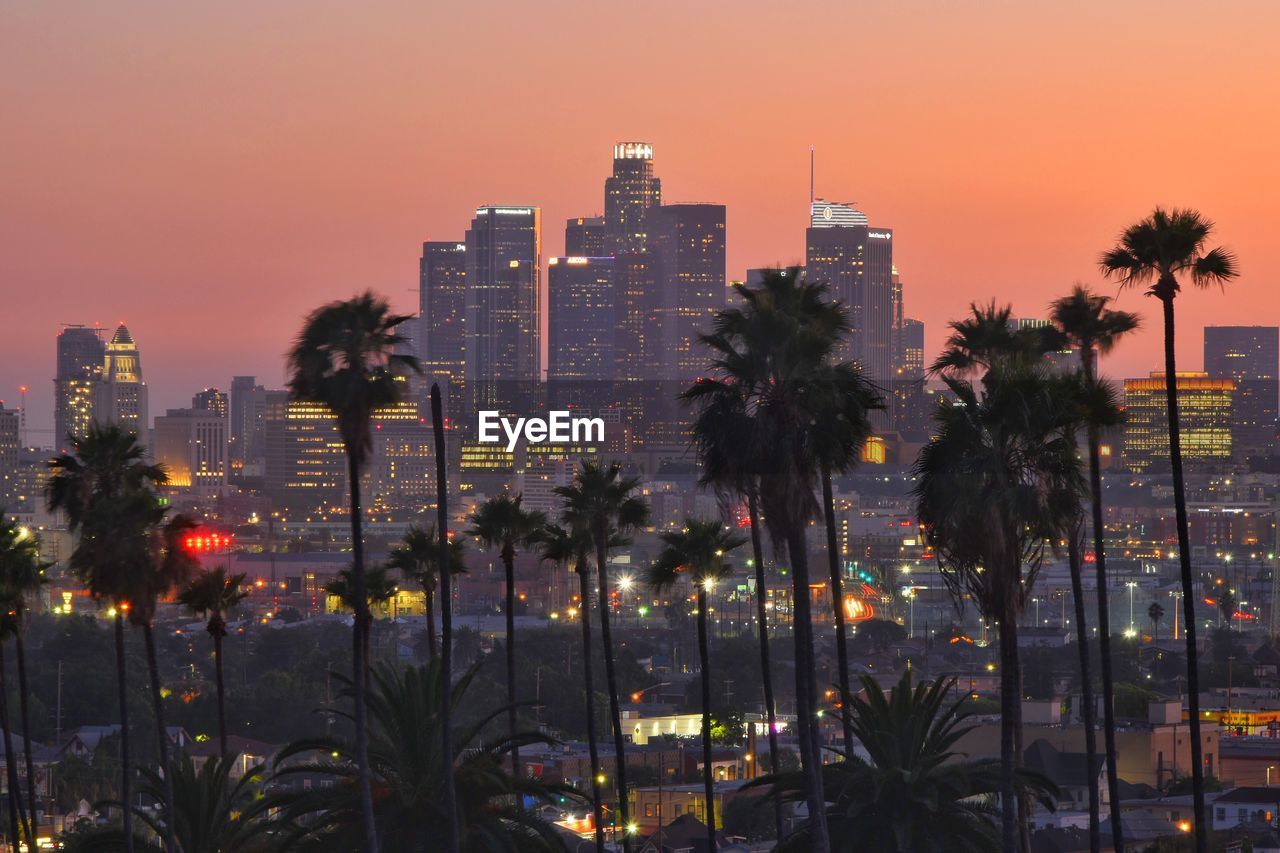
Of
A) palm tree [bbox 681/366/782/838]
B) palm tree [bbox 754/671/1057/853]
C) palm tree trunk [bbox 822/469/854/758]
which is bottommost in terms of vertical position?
palm tree [bbox 754/671/1057/853]

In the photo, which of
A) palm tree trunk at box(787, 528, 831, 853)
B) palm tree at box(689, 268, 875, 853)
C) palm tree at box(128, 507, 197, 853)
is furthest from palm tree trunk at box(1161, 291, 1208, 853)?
palm tree at box(128, 507, 197, 853)

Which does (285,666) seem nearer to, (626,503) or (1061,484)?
(626,503)

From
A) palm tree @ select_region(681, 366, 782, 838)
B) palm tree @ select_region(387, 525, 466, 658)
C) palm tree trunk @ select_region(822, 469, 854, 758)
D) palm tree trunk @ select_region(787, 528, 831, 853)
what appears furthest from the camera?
palm tree @ select_region(387, 525, 466, 658)

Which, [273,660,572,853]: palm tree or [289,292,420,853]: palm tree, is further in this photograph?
[273,660,572,853]: palm tree

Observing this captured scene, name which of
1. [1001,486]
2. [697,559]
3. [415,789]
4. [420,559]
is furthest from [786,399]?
[420,559]

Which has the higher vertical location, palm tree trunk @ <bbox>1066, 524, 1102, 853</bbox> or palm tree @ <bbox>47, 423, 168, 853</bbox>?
palm tree @ <bbox>47, 423, 168, 853</bbox>

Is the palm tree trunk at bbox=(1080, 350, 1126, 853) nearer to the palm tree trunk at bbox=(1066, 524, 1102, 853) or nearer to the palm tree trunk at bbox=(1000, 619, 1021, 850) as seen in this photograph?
the palm tree trunk at bbox=(1066, 524, 1102, 853)

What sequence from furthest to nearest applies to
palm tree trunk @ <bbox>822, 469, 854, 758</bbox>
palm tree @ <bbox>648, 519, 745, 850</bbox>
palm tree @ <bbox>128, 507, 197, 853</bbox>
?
palm tree @ <bbox>648, 519, 745, 850</bbox>, palm tree @ <bbox>128, 507, 197, 853</bbox>, palm tree trunk @ <bbox>822, 469, 854, 758</bbox>
